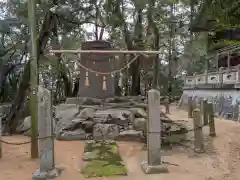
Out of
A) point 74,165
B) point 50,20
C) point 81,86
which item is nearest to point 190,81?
point 81,86

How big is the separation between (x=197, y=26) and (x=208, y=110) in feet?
10.3

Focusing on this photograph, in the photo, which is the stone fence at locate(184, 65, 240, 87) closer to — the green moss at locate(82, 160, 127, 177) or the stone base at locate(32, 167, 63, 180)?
the green moss at locate(82, 160, 127, 177)

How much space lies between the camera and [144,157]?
750cm

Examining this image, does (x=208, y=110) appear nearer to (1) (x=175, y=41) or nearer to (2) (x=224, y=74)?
(2) (x=224, y=74)

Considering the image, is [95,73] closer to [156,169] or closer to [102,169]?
[102,169]

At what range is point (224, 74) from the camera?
15.3 meters

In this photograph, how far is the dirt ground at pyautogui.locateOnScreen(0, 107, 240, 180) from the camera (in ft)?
19.4

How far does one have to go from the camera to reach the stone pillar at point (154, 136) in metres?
6.15

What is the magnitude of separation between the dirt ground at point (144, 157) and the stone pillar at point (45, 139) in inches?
11.6

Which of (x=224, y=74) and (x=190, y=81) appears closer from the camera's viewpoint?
(x=224, y=74)

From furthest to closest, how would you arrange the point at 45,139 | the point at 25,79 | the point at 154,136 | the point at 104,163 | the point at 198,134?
the point at 25,79 < the point at 198,134 < the point at 104,163 < the point at 154,136 < the point at 45,139

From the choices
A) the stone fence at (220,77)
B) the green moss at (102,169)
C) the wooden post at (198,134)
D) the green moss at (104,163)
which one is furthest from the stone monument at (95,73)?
the stone fence at (220,77)

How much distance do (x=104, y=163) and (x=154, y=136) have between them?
146 cm

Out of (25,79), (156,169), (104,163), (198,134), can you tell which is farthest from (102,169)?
(25,79)
